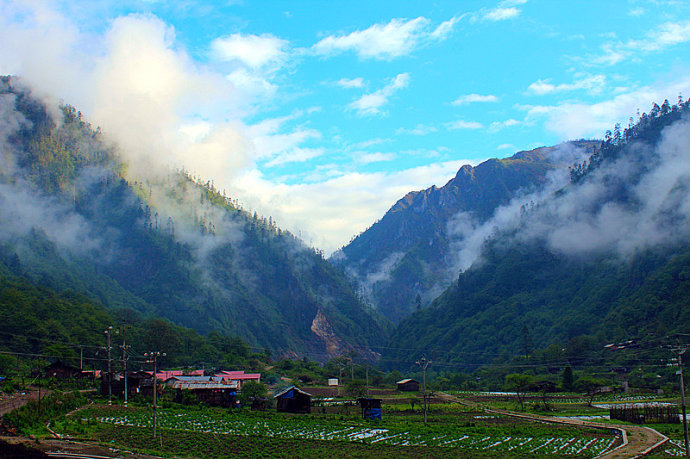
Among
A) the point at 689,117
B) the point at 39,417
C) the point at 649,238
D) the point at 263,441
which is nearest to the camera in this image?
the point at 263,441

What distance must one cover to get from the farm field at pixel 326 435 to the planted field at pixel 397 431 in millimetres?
64

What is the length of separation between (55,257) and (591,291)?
167 m

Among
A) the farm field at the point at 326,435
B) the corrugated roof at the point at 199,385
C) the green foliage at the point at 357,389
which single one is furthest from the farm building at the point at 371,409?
the green foliage at the point at 357,389

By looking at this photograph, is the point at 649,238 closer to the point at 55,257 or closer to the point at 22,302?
the point at 22,302

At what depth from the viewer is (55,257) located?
182 meters

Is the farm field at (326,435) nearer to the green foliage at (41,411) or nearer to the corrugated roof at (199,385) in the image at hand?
the green foliage at (41,411)

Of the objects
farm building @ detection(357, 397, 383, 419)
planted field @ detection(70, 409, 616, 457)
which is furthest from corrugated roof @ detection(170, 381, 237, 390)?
farm building @ detection(357, 397, 383, 419)

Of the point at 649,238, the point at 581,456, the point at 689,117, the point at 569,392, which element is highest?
the point at 689,117

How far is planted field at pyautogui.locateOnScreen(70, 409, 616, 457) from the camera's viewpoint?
41688 mm

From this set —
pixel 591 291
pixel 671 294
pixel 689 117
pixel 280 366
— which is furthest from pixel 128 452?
pixel 689 117

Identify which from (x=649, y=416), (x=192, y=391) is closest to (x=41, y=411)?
(x=192, y=391)

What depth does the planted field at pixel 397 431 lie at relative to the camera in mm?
41688

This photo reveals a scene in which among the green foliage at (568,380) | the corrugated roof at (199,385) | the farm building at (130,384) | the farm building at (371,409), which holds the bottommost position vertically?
the green foliage at (568,380)

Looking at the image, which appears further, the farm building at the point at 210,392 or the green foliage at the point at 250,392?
the green foliage at the point at 250,392
